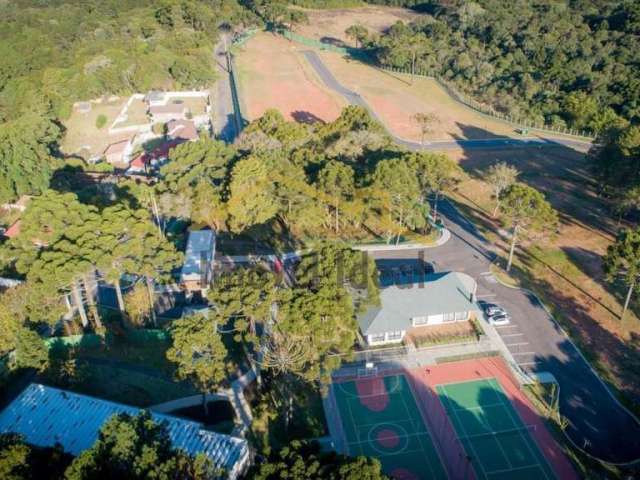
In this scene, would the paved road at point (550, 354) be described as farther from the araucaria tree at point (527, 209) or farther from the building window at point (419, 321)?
the building window at point (419, 321)

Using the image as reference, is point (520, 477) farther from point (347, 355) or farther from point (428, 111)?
point (428, 111)

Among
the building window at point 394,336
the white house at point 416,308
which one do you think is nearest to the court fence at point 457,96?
the white house at point 416,308

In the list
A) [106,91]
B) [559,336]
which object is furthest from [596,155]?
[106,91]

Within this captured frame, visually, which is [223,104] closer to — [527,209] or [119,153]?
[119,153]

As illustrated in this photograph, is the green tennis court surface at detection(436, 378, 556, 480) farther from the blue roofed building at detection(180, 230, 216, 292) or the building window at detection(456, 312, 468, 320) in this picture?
the blue roofed building at detection(180, 230, 216, 292)

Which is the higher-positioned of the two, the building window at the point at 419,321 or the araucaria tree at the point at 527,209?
the araucaria tree at the point at 527,209

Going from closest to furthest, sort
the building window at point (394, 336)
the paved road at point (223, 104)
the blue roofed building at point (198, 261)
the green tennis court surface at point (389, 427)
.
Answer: the green tennis court surface at point (389, 427) < the building window at point (394, 336) < the blue roofed building at point (198, 261) < the paved road at point (223, 104)

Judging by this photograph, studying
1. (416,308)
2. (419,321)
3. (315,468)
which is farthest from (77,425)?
(419,321)
